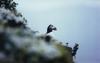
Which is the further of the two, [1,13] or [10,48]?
[1,13]

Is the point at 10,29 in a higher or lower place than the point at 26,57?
higher

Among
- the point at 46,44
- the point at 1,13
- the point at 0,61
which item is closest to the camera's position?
the point at 0,61

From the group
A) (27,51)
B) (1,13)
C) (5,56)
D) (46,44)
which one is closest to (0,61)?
(5,56)

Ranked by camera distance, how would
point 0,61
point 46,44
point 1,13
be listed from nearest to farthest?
1. point 0,61
2. point 46,44
3. point 1,13

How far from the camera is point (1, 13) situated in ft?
8.82

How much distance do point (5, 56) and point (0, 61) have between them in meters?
0.05

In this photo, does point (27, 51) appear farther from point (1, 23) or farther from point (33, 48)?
point (1, 23)

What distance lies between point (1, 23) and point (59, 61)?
537mm

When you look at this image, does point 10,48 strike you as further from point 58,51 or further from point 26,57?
point 58,51

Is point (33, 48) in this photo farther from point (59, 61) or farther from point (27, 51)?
point (59, 61)

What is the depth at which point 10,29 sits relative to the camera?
233 cm

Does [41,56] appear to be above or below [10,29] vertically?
below

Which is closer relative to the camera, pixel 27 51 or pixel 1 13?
pixel 27 51

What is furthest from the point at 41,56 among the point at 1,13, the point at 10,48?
the point at 1,13
